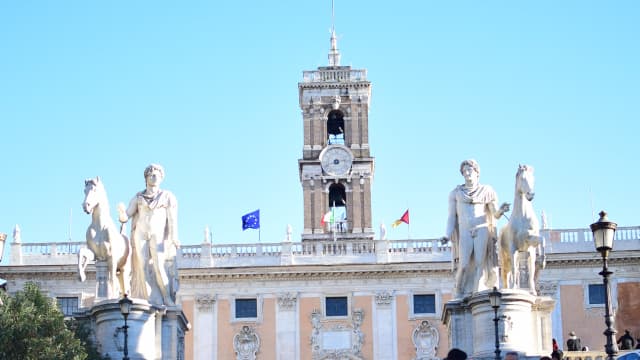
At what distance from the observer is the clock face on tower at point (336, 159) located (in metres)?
86.4

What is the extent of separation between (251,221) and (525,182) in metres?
44.1

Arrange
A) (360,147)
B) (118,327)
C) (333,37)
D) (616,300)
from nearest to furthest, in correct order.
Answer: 1. (118,327)
2. (616,300)
3. (360,147)
4. (333,37)

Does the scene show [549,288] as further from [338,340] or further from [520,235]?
[520,235]

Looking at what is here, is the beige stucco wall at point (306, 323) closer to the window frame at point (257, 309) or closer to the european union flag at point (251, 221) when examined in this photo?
the window frame at point (257, 309)

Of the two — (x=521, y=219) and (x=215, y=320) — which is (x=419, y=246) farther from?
(x=521, y=219)

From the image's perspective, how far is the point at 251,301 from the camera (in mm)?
77250

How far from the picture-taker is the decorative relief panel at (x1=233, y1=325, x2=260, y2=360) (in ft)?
250

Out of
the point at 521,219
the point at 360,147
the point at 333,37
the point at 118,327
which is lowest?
the point at 118,327

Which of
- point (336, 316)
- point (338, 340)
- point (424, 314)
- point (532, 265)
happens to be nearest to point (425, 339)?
point (424, 314)

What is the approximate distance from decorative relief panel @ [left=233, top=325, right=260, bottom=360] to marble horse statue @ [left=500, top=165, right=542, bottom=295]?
4014cm

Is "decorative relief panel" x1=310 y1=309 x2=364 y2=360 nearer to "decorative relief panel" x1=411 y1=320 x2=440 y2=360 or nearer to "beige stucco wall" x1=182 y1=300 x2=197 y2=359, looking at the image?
"decorative relief panel" x1=411 y1=320 x2=440 y2=360

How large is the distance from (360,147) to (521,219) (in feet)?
165

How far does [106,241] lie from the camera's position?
36875 mm

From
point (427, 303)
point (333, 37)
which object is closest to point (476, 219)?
point (427, 303)
